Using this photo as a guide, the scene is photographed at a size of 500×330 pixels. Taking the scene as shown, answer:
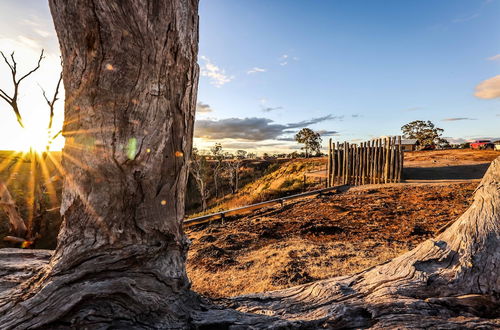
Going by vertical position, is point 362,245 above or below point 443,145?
below

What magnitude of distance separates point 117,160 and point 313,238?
4934 mm

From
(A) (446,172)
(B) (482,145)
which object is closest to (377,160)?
(A) (446,172)

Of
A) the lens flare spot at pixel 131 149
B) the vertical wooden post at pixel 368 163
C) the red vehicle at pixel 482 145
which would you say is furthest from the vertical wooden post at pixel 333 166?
the red vehicle at pixel 482 145

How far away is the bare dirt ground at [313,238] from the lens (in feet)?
13.1

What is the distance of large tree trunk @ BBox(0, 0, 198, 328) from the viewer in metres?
1.49

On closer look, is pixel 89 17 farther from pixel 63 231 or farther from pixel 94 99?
pixel 63 231

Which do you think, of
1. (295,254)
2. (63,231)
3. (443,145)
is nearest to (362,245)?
(295,254)

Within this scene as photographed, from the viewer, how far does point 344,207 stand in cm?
800

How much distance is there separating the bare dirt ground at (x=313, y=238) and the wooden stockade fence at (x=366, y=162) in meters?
2.57

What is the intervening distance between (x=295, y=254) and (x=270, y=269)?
0.76 m

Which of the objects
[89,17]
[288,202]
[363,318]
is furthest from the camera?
[288,202]

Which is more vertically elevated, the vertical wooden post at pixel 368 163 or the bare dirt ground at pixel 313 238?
the vertical wooden post at pixel 368 163

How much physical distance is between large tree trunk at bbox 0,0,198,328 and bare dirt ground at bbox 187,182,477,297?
2165 mm

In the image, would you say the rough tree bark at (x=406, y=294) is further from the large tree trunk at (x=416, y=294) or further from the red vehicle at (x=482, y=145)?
the red vehicle at (x=482, y=145)
